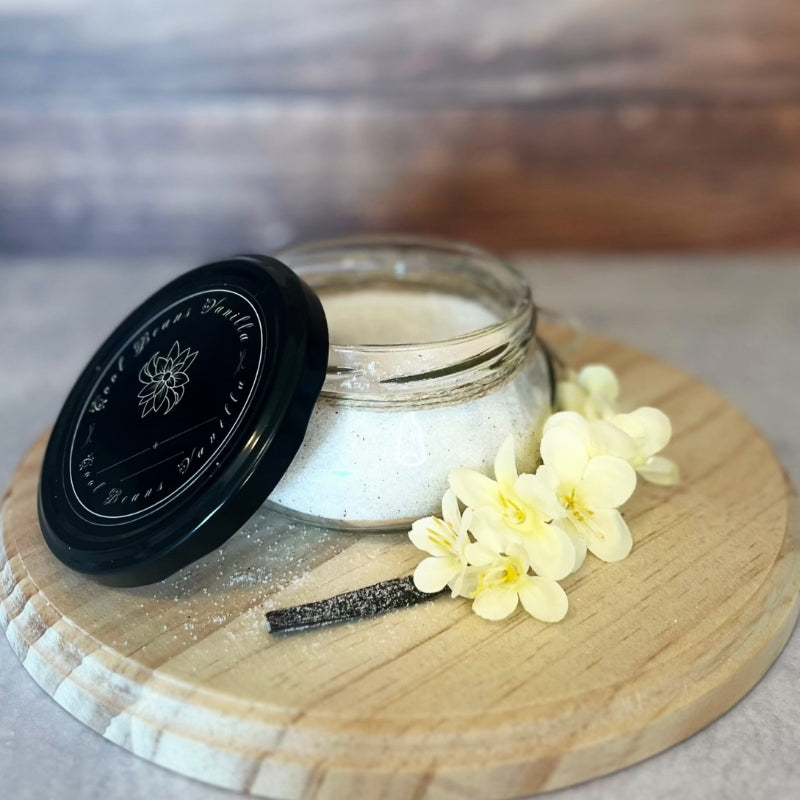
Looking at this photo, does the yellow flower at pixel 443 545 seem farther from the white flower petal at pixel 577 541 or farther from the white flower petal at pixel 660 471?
the white flower petal at pixel 660 471

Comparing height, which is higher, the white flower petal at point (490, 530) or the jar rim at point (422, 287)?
the jar rim at point (422, 287)

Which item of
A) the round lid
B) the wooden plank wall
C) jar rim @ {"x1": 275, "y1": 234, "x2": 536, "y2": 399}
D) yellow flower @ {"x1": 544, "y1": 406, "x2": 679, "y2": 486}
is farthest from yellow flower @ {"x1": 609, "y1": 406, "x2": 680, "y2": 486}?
the wooden plank wall

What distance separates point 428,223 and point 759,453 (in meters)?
0.80

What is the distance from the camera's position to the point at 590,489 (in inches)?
27.9

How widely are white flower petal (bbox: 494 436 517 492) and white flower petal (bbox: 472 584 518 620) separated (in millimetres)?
72

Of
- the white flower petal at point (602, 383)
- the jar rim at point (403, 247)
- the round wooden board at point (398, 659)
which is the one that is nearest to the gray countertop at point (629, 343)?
the round wooden board at point (398, 659)

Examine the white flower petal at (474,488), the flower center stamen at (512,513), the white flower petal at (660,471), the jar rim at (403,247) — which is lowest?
the white flower petal at (660,471)

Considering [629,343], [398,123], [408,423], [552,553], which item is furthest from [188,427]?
[398,123]

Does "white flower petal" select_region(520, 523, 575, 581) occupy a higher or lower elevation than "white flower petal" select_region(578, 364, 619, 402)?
higher

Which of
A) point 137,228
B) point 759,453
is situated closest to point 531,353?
point 759,453

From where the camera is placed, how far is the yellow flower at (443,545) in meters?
0.67

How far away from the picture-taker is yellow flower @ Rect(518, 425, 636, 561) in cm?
70

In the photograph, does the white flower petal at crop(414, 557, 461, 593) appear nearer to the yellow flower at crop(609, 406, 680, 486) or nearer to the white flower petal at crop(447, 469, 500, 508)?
the white flower petal at crop(447, 469, 500, 508)

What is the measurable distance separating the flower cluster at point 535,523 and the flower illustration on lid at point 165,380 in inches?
7.9
